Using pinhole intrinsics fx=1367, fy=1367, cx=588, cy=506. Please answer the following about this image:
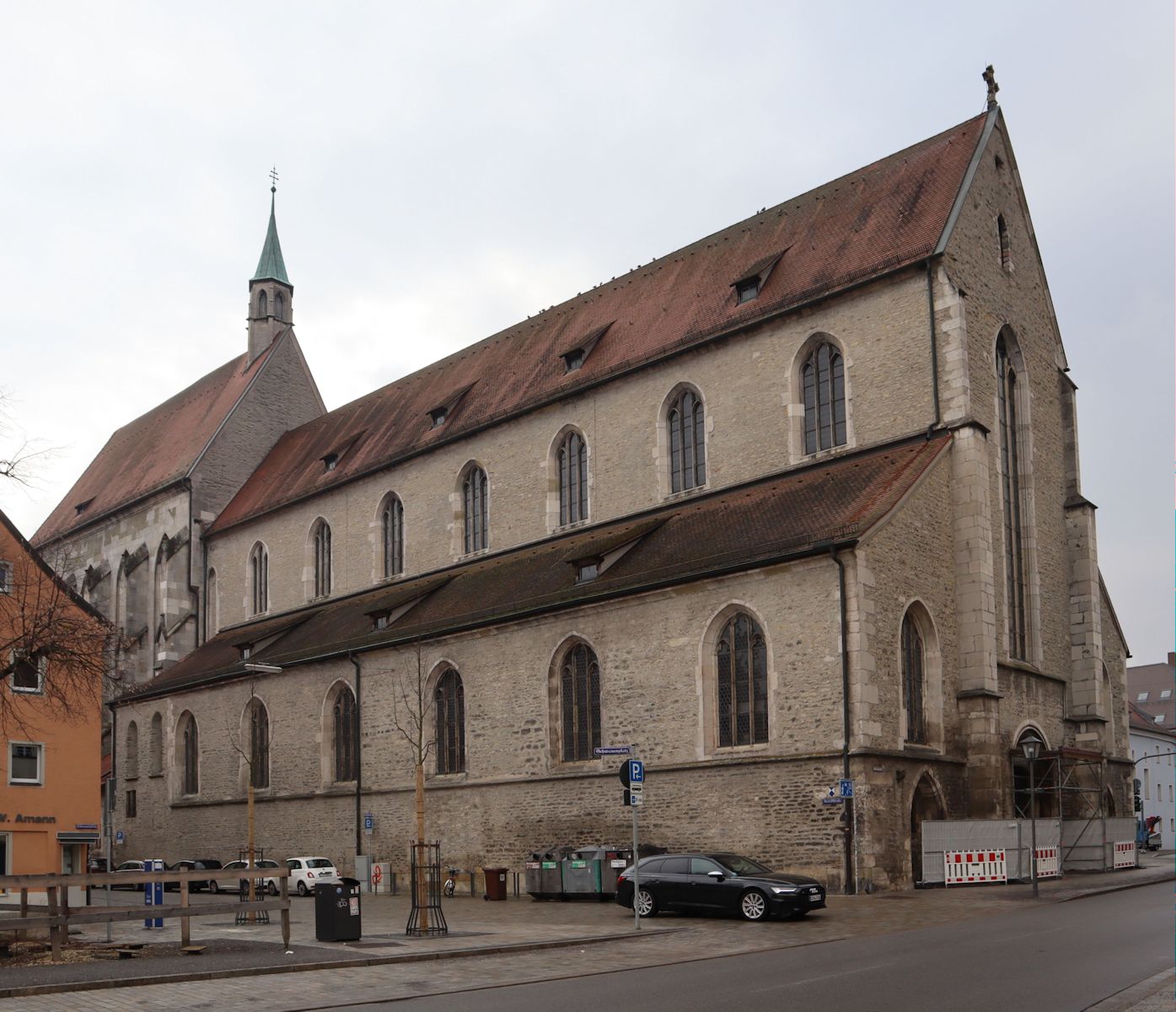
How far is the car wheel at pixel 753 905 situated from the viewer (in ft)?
68.0

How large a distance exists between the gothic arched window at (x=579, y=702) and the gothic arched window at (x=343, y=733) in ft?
27.7

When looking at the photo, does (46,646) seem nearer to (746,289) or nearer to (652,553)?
(652,553)

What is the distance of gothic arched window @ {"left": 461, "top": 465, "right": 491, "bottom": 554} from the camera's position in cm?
4000

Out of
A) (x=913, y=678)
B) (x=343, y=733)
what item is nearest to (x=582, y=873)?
(x=913, y=678)

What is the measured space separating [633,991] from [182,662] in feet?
126

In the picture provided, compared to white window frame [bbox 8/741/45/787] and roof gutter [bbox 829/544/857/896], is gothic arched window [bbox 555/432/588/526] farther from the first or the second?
A: white window frame [bbox 8/741/45/787]

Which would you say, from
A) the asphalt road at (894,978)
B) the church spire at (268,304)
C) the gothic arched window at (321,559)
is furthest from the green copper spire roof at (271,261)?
the asphalt road at (894,978)

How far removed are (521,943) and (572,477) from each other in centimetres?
2103

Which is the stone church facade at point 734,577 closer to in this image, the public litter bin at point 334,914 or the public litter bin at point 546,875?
the public litter bin at point 546,875

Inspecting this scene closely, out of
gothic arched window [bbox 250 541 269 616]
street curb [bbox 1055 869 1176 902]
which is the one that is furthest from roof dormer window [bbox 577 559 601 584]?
gothic arched window [bbox 250 541 269 616]

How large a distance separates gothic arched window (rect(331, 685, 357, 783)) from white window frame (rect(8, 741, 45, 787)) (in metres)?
9.74

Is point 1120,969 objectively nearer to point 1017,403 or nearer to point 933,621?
point 933,621

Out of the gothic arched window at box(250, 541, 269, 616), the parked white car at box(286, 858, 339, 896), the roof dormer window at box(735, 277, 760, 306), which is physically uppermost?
the roof dormer window at box(735, 277, 760, 306)

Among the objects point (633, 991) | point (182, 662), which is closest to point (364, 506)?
point (182, 662)
